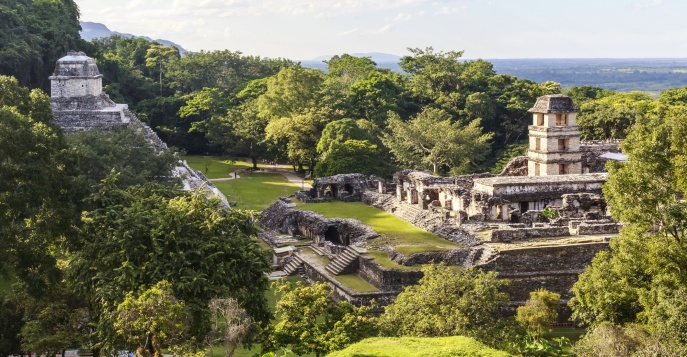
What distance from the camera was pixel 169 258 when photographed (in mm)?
20078

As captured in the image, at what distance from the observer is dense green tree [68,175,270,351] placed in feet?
63.0

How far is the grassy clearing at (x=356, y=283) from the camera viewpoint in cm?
2830

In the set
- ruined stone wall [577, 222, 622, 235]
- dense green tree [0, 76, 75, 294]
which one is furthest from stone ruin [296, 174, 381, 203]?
dense green tree [0, 76, 75, 294]

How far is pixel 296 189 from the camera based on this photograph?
48500mm

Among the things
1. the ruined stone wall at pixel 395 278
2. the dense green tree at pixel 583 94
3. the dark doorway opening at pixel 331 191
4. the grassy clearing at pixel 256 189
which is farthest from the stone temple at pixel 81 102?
the dense green tree at pixel 583 94

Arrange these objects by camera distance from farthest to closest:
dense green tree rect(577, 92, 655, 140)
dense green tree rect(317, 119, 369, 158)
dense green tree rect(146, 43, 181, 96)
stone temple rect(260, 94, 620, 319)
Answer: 1. dense green tree rect(146, 43, 181, 96)
2. dense green tree rect(577, 92, 655, 140)
3. dense green tree rect(317, 119, 369, 158)
4. stone temple rect(260, 94, 620, 319)

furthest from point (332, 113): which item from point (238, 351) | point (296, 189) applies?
point (238, 351)

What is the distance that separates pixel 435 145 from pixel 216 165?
55.6ft

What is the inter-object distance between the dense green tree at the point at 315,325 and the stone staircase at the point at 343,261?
9.16 meters

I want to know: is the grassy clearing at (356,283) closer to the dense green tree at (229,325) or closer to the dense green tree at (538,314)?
the dense green tree at (538,314)

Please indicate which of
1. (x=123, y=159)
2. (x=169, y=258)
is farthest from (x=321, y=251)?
(x=169, y=258)

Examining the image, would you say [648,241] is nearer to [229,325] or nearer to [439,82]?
[229,325]

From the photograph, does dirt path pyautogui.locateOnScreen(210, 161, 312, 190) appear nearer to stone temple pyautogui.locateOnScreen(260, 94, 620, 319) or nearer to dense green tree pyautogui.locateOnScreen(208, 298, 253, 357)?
stone temple pyautogui.locateOnScreen(260, 94, 620, 319)

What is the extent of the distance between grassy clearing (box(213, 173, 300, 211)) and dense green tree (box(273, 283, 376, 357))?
70.7ft
